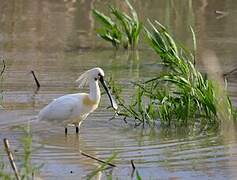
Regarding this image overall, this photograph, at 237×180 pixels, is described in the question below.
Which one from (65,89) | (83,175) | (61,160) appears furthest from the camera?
(65,89)

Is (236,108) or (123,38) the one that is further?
(123,38)

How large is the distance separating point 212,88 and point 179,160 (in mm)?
1228

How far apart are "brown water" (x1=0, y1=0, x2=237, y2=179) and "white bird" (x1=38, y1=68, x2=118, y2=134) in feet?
0.48

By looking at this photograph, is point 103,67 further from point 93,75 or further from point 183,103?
point 183,103

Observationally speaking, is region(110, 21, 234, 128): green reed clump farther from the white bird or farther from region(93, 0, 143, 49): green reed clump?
region(93, 0, 143, 49): green reed clump

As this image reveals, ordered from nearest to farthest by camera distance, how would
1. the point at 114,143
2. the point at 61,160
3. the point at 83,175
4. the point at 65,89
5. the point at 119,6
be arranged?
the point at 83,175
the point at 61,160
the point at 114,143
the point at 65,89
the point at 119,6

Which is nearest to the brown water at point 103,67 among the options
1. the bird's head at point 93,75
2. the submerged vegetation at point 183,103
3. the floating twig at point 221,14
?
the floating twig at point 221,14

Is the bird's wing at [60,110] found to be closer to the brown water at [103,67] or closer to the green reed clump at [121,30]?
the brown water at [103,67]

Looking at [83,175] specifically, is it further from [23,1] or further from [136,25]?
[23,1]

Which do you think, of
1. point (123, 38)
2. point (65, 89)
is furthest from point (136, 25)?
point (65, 89)

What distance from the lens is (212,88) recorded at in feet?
27.7

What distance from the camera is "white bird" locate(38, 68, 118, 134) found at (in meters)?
8.76

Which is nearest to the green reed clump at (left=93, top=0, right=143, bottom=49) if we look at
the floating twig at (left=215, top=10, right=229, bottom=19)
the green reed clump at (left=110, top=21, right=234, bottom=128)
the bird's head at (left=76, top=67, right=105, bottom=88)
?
the floating twig at (left=215, top=10, right=229, bottom=19)

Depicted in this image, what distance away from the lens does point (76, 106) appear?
29.1 ft
